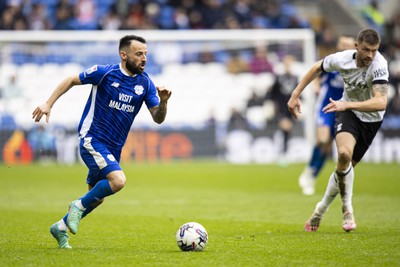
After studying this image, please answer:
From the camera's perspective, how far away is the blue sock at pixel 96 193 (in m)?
8.52

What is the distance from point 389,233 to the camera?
977 centimetres

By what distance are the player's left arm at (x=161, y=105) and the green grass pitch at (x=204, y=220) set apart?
1.35 meters

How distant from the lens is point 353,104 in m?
9.27

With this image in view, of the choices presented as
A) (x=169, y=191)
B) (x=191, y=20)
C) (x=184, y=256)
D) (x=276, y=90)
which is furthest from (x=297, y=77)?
(x=184, y=256)

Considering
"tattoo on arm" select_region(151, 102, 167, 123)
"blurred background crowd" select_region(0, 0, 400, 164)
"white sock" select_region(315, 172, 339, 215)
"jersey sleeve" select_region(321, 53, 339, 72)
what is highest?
"blurred background crowd" select_region(0, 0, 400, 164)

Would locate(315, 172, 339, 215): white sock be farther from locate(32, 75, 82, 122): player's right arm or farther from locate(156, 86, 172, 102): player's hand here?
locate(32, 75, 82, 122): player's right arm

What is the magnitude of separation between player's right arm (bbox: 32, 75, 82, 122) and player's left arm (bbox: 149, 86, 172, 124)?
867 millimetres

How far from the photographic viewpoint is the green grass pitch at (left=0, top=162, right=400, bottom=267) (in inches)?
307

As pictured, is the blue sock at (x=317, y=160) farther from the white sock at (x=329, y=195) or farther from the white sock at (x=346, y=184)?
the white sock at (x=346, y=184)

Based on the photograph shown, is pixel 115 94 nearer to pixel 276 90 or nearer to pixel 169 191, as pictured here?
pixel 169 191

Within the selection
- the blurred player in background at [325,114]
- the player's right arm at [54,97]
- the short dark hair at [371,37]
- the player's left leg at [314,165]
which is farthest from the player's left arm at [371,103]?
the player's left leg at [314,165]

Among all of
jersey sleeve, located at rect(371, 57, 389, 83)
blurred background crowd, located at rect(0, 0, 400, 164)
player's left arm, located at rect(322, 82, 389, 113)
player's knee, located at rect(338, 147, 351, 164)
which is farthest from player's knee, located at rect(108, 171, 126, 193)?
blurred background crowd, located at rect(0, 0, 400, 164)

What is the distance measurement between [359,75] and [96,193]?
3418 millimetres

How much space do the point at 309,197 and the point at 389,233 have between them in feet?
17.4
